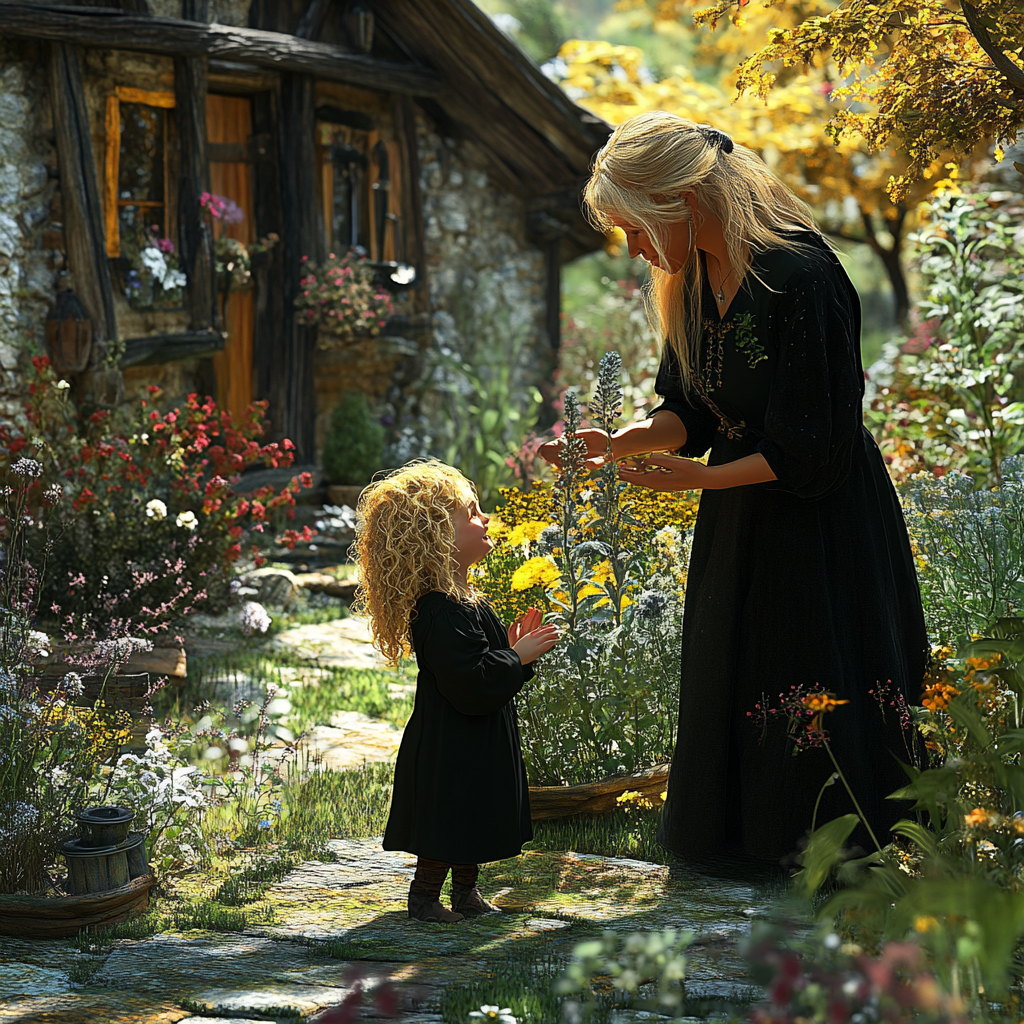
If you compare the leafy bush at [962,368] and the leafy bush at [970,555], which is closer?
the leafy bush at [970,555]

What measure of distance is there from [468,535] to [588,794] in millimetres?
1013

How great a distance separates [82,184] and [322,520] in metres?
3.00

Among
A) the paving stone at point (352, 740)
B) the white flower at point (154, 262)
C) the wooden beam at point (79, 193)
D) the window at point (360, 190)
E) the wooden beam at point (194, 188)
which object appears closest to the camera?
the paving stone at point (352, 740)

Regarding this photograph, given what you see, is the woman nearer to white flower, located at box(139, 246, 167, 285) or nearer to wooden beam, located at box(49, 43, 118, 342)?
wooden beam, located at box(49, 43, 118, 342)

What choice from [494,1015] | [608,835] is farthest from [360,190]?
[494,1015]

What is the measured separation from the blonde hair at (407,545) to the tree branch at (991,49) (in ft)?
5.69

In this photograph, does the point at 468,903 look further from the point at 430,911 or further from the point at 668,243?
the point at 668,243

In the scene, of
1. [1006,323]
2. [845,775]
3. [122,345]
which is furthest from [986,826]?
[122,345]

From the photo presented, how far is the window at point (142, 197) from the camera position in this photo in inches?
306

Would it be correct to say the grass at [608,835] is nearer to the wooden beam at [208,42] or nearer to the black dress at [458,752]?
the black dress at [458,752]

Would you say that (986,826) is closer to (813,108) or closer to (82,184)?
(82,184)

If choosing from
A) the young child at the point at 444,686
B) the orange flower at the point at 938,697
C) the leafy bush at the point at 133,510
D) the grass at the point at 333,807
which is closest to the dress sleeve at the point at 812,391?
the orange flower at the point at 938,697

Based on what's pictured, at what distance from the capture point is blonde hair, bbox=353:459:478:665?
2.86 metres

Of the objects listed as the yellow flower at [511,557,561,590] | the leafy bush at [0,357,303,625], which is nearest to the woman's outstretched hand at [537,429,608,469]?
the yellow flower at [511,557,561,590]
